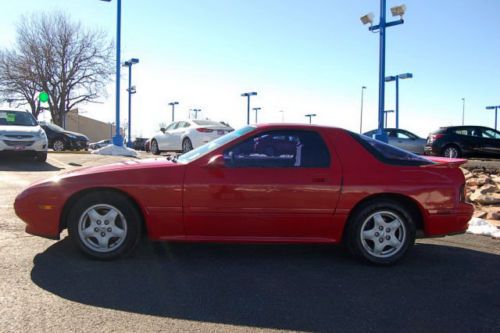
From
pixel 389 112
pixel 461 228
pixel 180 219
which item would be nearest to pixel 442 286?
pixel 461 228

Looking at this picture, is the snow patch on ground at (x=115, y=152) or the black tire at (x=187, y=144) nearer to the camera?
the black tire at (x=187, y=144)

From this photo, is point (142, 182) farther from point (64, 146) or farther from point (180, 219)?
point (64, 146)

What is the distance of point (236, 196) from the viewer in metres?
4.63

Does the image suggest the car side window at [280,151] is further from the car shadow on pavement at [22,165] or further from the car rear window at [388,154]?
the car shadow on pavement at [22,165]

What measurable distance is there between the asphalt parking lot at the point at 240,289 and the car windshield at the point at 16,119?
29.3 ft

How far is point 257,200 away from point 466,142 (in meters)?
15.8

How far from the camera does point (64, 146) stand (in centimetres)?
2264

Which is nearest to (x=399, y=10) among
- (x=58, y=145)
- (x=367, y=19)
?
(x=367, y=19)

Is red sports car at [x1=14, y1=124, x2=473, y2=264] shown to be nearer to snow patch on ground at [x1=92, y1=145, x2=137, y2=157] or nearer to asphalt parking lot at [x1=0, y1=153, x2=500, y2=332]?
asphalt parking lot at [x1=0, y1=153, x2=500, y2=332]

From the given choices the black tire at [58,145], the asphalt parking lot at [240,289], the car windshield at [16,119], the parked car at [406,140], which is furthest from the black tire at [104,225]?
the black tire at [58,145]

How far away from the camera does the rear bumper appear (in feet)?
16.0

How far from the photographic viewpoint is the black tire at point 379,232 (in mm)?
4809

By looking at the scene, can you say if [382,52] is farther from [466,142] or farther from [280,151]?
[280,151]

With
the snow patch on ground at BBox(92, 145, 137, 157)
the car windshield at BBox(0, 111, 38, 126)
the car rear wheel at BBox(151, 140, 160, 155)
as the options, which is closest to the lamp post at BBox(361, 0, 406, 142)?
the car rear wheel at BBox(151, 140, 160, 155)
